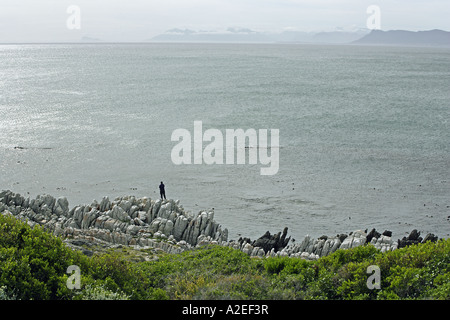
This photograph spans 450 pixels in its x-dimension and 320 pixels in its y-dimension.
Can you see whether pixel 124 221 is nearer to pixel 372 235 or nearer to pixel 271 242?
pixel 271 242

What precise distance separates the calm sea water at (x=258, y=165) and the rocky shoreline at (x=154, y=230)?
311 centimetres

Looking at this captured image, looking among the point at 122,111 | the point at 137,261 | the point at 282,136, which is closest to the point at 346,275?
the point at 137,261

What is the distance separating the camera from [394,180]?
43281mm

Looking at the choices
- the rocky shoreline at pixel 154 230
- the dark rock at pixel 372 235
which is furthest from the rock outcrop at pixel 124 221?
the dark rock at pixel 372 235

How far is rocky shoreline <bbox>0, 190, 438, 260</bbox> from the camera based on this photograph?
90.7 ft

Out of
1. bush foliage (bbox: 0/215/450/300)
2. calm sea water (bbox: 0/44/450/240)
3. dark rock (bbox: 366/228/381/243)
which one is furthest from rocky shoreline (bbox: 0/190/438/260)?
bush foliage (bbox: 0/215/450/300)

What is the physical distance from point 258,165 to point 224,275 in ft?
98.9

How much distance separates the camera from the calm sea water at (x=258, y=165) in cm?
3725

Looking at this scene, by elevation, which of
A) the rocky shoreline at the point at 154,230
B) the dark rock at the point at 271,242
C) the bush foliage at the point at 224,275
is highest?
the bush foliage at the point at 224,275

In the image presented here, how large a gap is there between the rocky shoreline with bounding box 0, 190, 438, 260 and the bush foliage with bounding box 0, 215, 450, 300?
852cm

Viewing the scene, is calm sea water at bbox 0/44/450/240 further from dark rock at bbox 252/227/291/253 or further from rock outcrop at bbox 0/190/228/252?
rock outcrop at bbox 0/190/228/252

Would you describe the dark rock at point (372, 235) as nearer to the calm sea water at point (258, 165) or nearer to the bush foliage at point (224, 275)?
the calm sea water at point (258, 165)

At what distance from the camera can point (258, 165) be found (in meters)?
48.1

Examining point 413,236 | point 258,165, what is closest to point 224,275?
point 413,236
